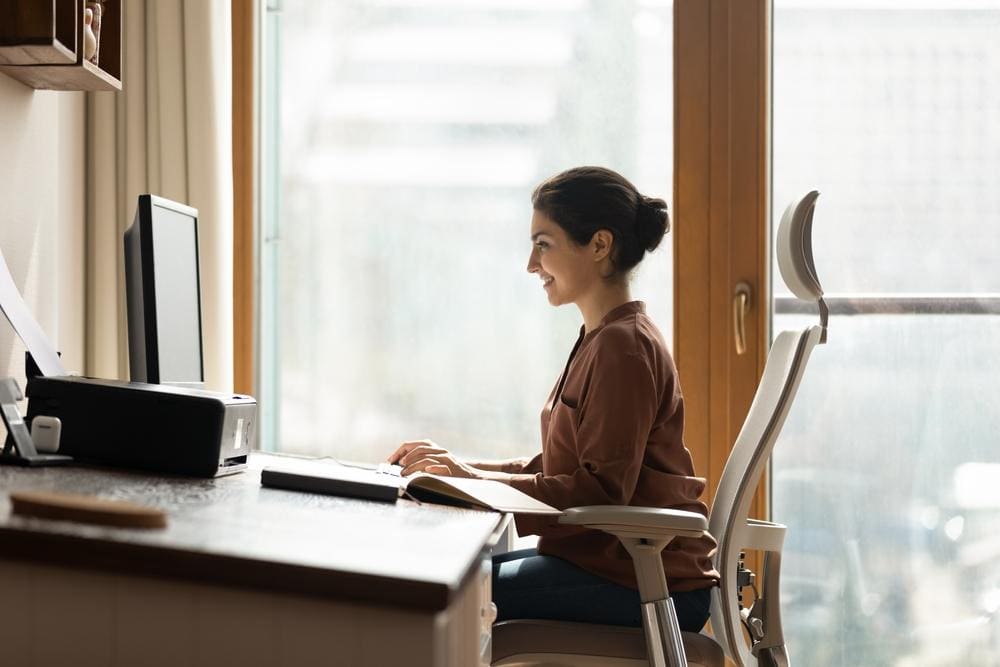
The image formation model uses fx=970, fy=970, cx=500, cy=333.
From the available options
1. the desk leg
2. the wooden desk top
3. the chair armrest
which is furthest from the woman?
the desk leg

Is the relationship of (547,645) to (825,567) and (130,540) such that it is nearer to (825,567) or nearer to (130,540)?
(130,540)

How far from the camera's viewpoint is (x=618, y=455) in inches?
61.7

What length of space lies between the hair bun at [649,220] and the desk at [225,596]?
1.05 m

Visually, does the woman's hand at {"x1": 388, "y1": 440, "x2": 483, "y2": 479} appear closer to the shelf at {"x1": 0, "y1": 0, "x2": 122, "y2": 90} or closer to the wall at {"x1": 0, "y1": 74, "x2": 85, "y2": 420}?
the wall at {"x1": 0, "y1": 74, "x2": 85, "y2": 420}

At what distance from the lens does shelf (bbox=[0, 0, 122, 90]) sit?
5.13 feet

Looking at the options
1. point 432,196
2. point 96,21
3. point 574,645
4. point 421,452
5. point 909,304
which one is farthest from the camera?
point 432,196

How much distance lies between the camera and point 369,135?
2.62m

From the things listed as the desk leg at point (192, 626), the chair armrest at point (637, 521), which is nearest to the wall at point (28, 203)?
the desk leg at point (192, 626)

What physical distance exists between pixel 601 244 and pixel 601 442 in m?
0.44

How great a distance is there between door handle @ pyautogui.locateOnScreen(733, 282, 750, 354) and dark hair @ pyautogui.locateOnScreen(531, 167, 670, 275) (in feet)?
1.99

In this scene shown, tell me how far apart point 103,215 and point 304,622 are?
1916mm

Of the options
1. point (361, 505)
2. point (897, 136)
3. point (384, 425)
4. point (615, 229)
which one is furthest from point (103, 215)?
point (897, 136)

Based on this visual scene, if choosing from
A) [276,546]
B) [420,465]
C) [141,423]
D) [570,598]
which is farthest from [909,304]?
[276,546]

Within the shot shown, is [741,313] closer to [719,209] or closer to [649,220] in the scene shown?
[719,209]
